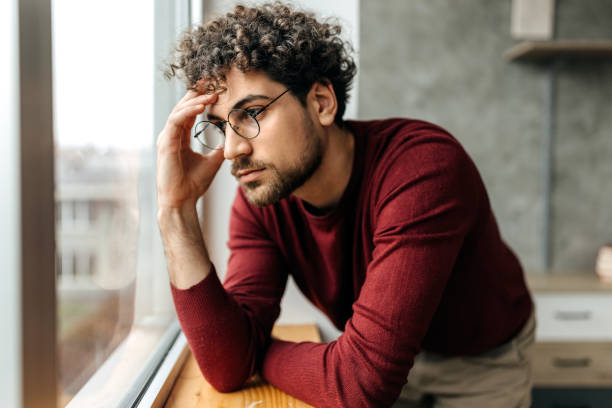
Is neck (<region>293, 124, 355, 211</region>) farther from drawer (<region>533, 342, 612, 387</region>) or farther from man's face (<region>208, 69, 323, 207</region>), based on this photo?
drawer (<region>533, 342, 612, 387</region>)

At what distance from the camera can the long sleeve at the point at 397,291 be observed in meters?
0.75

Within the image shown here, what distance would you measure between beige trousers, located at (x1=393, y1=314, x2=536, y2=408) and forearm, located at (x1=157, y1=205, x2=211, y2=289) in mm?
627

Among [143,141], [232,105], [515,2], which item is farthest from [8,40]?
[515,2]

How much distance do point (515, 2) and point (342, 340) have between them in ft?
6.45

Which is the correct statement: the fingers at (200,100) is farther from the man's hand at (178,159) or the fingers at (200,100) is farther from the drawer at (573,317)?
the drawer at (573,317)

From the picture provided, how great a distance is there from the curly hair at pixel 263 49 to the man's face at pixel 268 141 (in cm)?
3

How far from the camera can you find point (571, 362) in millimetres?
1844

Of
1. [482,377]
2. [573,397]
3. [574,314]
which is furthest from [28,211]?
[573,397]

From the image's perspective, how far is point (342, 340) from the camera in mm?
801

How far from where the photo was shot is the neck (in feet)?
3.46

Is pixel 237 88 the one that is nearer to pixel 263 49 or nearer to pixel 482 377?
pixel 263 49

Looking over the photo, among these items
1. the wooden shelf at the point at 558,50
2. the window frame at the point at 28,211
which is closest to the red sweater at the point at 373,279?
the window frame at the point at 28,211

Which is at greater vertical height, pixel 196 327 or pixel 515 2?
pixel 515 2

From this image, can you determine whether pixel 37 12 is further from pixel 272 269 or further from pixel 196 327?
pixel 272 269
